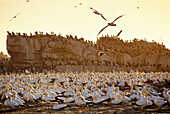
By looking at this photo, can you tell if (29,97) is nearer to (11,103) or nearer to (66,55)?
(11,103)

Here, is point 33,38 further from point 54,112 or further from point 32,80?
point 54,112

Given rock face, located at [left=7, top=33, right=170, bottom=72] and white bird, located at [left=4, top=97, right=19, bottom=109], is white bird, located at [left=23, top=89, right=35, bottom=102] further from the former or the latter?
rock face, located at [left=7, top=33, right=170, bottom=72]

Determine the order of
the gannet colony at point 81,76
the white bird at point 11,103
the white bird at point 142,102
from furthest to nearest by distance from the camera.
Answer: the gannet colony at point 81,76, the white bird at point 142,102, the white bird at point 11,103

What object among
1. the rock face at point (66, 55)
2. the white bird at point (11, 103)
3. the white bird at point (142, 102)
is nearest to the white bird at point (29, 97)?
the white bird at point (11, 103)

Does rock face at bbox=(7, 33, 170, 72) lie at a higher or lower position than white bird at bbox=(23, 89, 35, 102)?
higher

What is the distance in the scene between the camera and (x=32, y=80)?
2011 centimetres

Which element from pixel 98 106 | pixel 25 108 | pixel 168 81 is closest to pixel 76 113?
pixel 98 106

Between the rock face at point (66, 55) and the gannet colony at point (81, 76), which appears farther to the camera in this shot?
the rock face at point (66, 55)

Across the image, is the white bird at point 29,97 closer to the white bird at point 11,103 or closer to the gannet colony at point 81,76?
the gannet colony at point 81,76

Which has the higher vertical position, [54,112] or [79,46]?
[79,46]

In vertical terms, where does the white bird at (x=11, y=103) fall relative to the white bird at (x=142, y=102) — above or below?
above

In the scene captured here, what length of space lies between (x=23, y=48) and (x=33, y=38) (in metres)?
2.70

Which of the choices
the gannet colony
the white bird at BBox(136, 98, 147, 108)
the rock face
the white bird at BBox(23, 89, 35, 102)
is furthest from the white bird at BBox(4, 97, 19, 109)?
the rock face

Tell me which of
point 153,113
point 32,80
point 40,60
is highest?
point 40,60
